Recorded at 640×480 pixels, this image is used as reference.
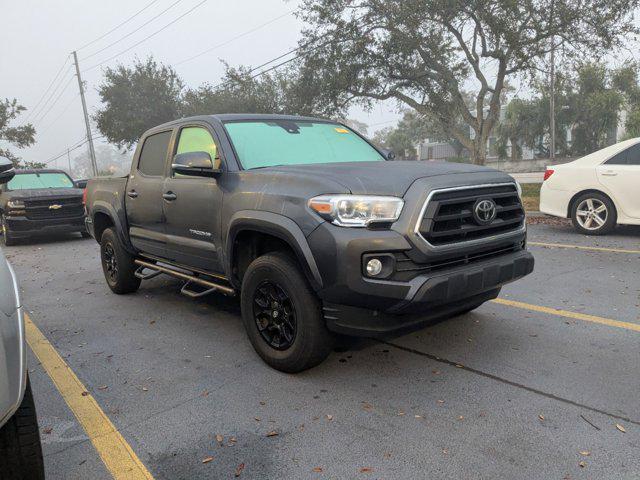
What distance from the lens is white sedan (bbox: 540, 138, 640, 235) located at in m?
7.77

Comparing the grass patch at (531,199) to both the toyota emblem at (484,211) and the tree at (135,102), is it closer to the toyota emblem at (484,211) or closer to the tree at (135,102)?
the toyota emblem at (484,211)

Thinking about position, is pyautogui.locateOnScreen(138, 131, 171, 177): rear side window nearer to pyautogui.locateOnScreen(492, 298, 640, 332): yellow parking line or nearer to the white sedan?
pyautogui.locateOnScreen(492, 298, 640, 332): yellow parking line

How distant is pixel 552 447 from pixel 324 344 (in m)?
1.40

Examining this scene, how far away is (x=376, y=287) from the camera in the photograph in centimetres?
292

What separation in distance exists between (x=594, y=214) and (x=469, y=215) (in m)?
6.12

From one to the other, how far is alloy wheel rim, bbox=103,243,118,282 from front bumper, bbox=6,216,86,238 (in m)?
6.12

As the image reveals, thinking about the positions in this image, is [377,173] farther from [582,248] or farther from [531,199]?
[531,199]

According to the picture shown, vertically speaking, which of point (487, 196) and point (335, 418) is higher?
point (487, 196)

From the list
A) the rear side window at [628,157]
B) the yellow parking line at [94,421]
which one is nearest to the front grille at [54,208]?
the yellow parking line at [94,421]

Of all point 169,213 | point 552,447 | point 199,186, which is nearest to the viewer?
point 552,447

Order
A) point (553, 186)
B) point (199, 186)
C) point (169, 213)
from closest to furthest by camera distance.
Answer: point (199, 186) → point (169, 213) → point (553, 186)

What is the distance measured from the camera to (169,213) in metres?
4.60

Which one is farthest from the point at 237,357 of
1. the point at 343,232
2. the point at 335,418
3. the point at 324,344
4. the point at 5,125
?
the point at 5,125

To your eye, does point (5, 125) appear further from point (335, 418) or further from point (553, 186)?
point (335, 418)
